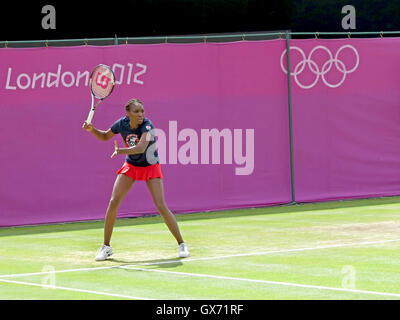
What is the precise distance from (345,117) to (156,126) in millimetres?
3839

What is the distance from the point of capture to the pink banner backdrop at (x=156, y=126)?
16.6m

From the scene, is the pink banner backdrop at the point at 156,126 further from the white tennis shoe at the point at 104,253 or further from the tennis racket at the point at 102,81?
the white tennis shoe at the point at 104,253

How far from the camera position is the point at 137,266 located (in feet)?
37.8

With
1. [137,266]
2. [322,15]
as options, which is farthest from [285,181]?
[322,15]

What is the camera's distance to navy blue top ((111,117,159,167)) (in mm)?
12031

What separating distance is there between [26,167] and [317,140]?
5.46m

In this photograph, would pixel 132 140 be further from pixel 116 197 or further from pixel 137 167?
pixel 116 197

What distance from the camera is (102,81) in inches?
495

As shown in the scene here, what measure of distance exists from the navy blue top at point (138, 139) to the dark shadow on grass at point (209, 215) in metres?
4.11

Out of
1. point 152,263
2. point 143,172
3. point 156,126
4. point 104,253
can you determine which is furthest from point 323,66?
point 152,263

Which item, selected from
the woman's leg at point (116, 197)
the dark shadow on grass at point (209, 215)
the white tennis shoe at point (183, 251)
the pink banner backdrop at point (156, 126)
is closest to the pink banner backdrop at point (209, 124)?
the pink banner backdrop at point (156, 126)

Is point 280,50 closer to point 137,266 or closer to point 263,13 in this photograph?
point 137,266

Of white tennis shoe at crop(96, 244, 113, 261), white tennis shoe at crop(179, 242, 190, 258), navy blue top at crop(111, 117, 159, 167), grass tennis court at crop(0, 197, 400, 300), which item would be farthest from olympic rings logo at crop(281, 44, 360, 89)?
white tennis shoe at crop(96, 244, 113, 261)

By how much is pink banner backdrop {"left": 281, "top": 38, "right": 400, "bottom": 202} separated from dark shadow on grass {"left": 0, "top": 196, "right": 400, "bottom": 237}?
1.21ft
